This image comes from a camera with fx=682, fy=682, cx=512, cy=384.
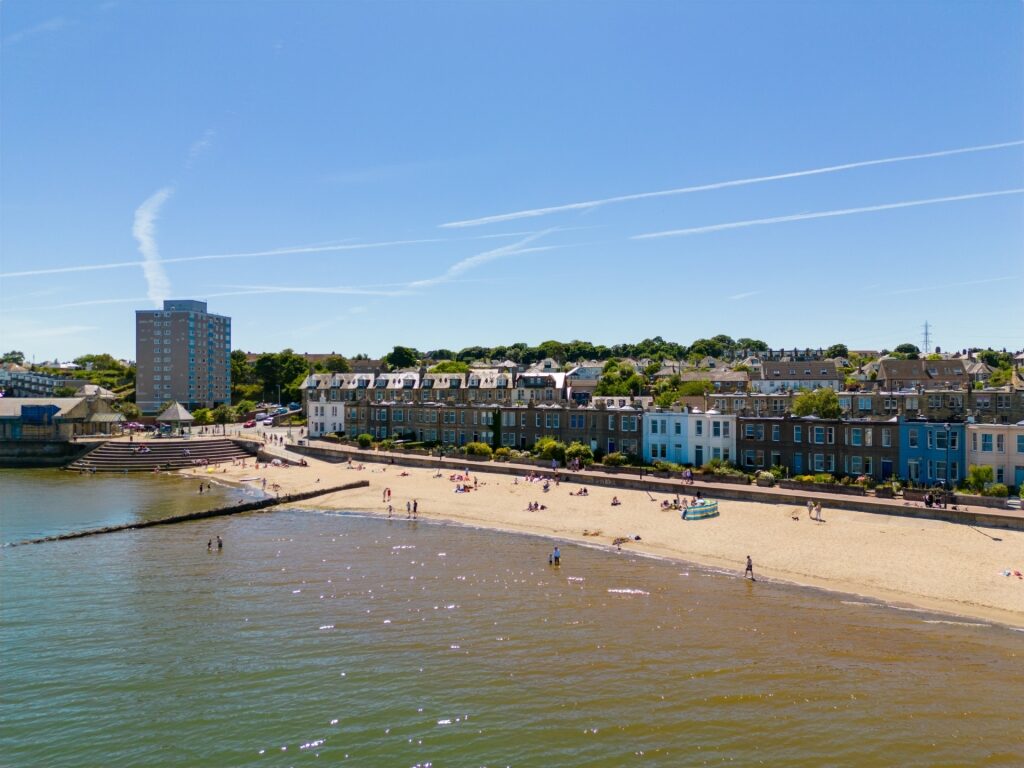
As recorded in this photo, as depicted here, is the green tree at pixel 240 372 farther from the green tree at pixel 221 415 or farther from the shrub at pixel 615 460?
the shrub at pixel 615 460

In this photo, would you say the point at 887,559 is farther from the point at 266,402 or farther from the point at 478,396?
the point at 266,402

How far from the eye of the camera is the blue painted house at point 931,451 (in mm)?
49219

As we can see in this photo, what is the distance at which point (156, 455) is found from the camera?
82188 mm

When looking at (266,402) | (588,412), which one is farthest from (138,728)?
(266,402)

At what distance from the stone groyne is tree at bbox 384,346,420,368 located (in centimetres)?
10827

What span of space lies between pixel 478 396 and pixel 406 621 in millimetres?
58545

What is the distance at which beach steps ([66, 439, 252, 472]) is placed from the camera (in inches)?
3152

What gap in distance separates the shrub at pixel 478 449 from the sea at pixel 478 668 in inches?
1290

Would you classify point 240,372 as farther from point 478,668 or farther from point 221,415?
point 478,668

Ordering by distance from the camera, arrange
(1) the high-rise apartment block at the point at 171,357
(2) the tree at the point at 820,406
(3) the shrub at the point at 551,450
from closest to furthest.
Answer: (2) the tree at the point at 820,406
(3) the shrub at the point at 551,450
(1) the high-rise apartment block at the point at 171,357

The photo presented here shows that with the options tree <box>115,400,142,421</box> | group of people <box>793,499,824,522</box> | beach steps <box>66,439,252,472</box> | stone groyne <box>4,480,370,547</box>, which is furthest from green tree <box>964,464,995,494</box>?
tree <box>115,400,142,421</box>

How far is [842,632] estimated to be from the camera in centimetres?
2750

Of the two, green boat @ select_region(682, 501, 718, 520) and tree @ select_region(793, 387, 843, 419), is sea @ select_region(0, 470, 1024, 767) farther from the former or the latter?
tree @ select_region(793, 387, 843, 419)

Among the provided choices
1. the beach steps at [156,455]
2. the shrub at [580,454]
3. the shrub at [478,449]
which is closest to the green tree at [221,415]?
the beach steps at [156,455]
